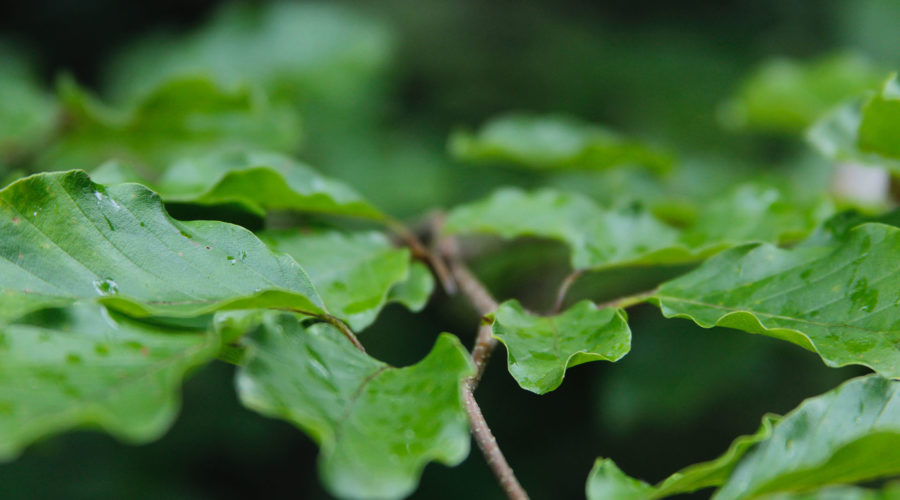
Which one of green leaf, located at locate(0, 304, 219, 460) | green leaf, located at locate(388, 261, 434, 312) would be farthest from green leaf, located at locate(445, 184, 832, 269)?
green leaf, located at locate(0, 304, 219, 460)

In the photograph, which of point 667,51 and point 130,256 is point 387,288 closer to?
point 130,256

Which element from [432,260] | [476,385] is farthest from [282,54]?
[476,385]

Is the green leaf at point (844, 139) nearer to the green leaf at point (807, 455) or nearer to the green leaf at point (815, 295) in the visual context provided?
the green leaf at point (815, 295)

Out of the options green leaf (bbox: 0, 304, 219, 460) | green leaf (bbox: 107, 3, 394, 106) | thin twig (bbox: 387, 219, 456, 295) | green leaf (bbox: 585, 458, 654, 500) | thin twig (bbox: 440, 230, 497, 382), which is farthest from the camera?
green leaf (bbox: 107, 3, 394, 106)

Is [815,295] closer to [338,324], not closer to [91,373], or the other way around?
[338,324]

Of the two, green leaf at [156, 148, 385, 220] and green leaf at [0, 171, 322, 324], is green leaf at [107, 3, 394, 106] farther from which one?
green leaf at [0, 171, 322, 324]

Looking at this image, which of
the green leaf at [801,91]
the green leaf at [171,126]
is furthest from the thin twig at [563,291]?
the green leaf at [801,91]
